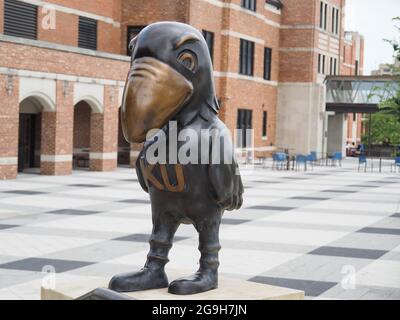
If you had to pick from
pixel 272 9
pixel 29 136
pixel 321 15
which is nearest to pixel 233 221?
Answer: pixel 29 136

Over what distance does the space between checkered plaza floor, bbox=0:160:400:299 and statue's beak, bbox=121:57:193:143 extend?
404cm

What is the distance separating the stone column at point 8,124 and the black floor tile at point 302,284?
49.3ft

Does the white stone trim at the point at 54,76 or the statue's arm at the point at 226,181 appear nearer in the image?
the statue's arm at the point at 226,181

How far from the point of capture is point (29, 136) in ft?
91.9

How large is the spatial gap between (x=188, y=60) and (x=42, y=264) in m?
6.00

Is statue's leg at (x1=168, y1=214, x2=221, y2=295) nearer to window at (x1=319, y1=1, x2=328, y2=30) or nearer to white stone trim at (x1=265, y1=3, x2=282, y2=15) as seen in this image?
white stone trim at (x1=265, y1=3, x2=282, y2=15)

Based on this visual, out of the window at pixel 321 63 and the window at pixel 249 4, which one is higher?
the window at pixel 249 4

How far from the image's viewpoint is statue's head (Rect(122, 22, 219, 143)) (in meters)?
4.53

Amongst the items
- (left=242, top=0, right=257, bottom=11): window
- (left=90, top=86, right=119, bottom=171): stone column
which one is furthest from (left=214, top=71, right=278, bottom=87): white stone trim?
(left=90, top=86, right=119, bottom=171): stone column

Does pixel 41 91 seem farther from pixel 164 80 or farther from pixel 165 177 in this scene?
pixel 164 80

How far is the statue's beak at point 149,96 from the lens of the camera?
4520 millimetres

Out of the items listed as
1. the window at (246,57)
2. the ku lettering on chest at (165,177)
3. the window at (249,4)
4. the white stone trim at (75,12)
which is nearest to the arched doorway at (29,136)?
the white stone trim at (75,12)

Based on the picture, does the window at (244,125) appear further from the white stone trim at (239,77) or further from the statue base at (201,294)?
the statue base at (201,294)
